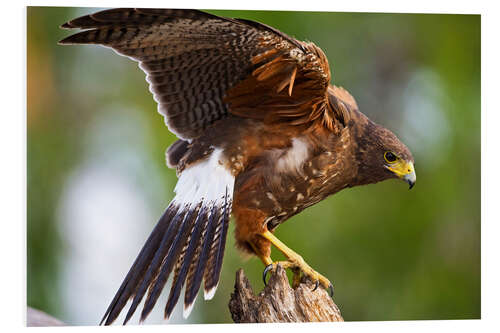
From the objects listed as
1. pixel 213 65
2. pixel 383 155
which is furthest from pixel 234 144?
pixel 383 155

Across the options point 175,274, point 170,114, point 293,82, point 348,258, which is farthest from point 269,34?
point 348,258

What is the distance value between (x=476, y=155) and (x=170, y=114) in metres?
1.88

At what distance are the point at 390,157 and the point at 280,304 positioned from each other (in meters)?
1.05

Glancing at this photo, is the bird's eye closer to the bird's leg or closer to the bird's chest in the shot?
the bird's chest

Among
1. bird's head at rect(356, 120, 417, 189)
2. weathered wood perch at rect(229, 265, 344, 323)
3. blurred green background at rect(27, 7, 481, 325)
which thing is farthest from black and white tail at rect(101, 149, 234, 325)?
bird's head at rect(356, 120, 417, 189)

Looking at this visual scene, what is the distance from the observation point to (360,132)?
3.62 metres

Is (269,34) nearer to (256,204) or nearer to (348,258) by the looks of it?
(256,204)

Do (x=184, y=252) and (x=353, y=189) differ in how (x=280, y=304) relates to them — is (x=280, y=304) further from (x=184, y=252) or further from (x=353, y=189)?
(x=353, y=189)

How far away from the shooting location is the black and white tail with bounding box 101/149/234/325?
3.28m

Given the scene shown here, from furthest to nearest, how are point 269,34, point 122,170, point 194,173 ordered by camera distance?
1. point 122,170
2. point 194,173
3. point 269,34

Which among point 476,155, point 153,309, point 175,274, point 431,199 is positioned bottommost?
point 153,309

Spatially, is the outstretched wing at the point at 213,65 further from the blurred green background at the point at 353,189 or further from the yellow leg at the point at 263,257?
the yellow leg at the point at 263,257

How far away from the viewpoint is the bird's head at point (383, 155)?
142 inches

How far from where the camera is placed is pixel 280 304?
3.29 metres
